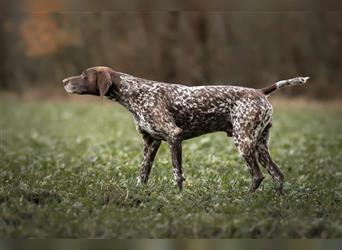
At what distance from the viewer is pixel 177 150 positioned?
748 centimetres

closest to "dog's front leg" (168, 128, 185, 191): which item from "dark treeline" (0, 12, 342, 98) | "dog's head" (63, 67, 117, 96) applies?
"dog's head" (63, 67, 117, 96)

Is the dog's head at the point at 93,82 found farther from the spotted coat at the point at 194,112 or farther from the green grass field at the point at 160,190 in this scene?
the green grass field at the point at 160,190

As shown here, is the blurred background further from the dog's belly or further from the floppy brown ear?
the floppy brown ear

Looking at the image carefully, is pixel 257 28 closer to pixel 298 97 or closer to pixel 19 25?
pixel 298 97

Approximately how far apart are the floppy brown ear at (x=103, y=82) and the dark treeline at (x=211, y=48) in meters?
15.3

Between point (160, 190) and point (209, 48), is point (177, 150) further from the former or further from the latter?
point (209, 48)

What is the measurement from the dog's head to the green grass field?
1.11 m

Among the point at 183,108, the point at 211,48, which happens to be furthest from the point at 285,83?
the point at 211,48

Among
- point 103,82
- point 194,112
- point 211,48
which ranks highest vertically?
point 211,48

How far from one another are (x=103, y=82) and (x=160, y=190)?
4.54ft

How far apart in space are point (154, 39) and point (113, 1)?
781 inches

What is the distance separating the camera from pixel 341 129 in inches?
613

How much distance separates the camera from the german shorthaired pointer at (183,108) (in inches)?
294

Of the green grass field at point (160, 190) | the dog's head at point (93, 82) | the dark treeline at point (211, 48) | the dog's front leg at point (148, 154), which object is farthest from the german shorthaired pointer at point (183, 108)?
the dark treeline at point (211, 48)
